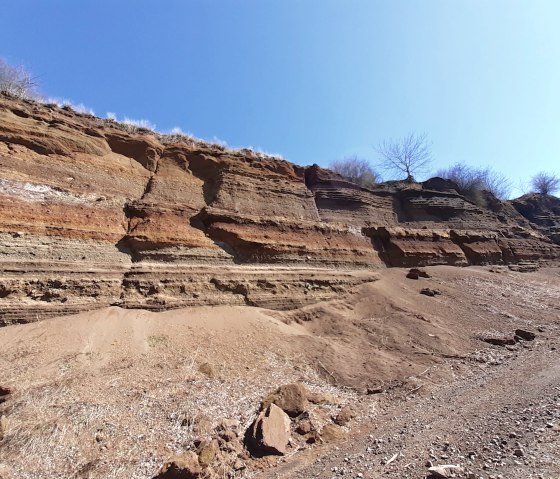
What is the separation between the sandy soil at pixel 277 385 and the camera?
4.32 metres

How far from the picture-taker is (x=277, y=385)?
6.73 m

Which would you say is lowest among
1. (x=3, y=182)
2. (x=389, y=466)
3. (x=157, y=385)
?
(x=389, y=466)

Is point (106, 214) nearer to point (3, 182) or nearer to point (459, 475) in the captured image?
point (3, 182)

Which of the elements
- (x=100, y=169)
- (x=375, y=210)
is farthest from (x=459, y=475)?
(x=375, y=210)

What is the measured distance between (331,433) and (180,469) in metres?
2.27

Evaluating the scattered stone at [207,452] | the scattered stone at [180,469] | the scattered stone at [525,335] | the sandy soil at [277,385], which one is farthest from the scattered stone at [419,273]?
the scattered stone at [180,469]

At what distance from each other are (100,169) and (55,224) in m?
2.83

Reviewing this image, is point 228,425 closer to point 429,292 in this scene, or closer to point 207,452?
point 207,452

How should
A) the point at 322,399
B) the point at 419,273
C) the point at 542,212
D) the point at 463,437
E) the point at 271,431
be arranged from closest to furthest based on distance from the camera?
the point at 463,437 < the point at 271,431 < the point at 322,399 < the point at 419,273 < the point at 542,212

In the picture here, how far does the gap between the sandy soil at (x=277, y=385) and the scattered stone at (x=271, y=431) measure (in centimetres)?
20

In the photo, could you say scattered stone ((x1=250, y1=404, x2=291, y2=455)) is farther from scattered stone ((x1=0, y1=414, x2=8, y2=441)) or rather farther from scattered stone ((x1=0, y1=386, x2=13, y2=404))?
scattered stone ((x1=0, y1=386, x2=13, y2=404))

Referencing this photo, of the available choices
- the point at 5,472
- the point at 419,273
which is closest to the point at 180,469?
the point at 5,472

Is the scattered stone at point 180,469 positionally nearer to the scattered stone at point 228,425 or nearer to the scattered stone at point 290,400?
the scattered stone at point 228,425

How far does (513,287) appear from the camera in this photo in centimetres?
A: 1555
